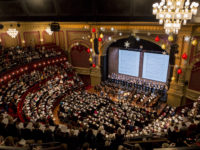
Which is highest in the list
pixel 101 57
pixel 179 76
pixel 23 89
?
pixel 101 57

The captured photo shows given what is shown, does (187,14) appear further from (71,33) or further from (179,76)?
(71,33)

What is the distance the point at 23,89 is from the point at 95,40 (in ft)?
31.6

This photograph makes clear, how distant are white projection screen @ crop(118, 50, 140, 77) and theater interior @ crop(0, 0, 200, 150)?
5.1 inches

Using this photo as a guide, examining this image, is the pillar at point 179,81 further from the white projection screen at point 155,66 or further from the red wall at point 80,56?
the red wall at point 80,56

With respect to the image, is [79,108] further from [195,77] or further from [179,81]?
[195,77]

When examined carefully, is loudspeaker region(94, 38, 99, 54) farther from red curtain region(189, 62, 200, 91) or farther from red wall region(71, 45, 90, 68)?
red curtain region(189, 62, 200, 91)

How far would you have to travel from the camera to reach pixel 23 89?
15539 millimetres

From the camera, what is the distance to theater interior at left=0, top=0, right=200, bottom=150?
5.84 meters

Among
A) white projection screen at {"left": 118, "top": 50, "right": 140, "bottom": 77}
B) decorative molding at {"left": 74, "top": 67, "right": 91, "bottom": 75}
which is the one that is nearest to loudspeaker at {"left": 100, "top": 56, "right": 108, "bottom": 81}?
white projection screen at {"left": 118, "top": 50, "right": 140, "bottom": 77}

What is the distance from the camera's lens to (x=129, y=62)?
858 inches

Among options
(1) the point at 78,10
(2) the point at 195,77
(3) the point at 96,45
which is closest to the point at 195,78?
(2) the point at 195,77

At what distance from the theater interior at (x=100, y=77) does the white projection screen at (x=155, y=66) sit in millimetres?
115

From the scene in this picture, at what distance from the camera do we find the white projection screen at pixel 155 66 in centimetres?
1914

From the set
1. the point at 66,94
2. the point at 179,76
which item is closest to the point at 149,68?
the point at 179,76
